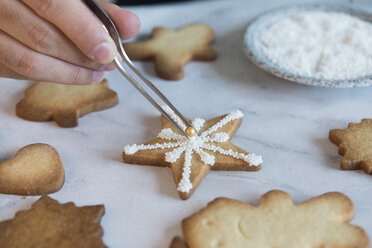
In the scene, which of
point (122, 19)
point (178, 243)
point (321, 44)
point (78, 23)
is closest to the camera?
point (178, 243)

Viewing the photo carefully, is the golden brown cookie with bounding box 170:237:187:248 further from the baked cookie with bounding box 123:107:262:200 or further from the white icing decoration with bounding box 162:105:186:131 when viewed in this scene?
the white icing decoration with bounding box 162:105:186:131

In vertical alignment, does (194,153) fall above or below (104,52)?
below

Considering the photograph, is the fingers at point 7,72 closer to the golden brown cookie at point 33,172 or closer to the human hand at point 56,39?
the human hand at point 56,39

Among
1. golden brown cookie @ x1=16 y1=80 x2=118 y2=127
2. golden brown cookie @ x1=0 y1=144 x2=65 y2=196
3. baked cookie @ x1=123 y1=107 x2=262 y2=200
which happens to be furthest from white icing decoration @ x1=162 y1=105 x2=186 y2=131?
golden brown cookie @ x1=0 y1=144 x2=65 y2=196

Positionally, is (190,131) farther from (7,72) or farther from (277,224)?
(7,72)

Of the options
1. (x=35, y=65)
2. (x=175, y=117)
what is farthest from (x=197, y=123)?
(x=35, y=65)
